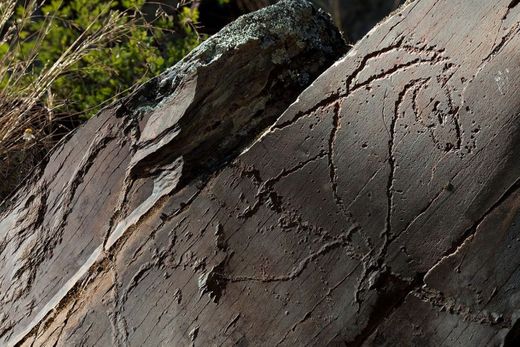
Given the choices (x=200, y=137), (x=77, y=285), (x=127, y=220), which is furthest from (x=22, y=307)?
(x=200, y=137)

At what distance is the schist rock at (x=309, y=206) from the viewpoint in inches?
63.9

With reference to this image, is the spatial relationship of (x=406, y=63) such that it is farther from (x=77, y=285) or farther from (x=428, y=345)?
(x=77, y=285)

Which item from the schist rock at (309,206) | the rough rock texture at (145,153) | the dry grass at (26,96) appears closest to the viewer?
the schist rock at (309,206)

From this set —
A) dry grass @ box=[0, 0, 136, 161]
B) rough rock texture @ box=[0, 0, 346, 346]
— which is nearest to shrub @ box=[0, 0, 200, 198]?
dry grass @ box=[0, 0, 136, 161]

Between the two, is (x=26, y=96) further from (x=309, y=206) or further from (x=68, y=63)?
(x=309, y=206)

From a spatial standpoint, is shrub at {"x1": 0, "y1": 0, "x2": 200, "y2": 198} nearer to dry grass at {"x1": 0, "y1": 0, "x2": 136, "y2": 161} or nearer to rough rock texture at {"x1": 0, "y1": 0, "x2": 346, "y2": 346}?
dry grass at {"x1": 0, "y1": 0, "x2": 136, "y2": 161}

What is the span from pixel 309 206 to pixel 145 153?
1.42ft

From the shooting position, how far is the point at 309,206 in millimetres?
1735

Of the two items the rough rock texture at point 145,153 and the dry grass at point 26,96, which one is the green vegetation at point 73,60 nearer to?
the dry grass at point 26,96

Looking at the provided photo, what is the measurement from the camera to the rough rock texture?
184 cm

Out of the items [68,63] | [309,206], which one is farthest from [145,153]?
[68,63]

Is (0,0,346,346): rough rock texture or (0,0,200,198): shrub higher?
(0,0,200,198): shrub

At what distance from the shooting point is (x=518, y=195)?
1.59 m

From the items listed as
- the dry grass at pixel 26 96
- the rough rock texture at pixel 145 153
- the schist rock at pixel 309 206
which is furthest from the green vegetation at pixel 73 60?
the schist rock at pixel 309 206
